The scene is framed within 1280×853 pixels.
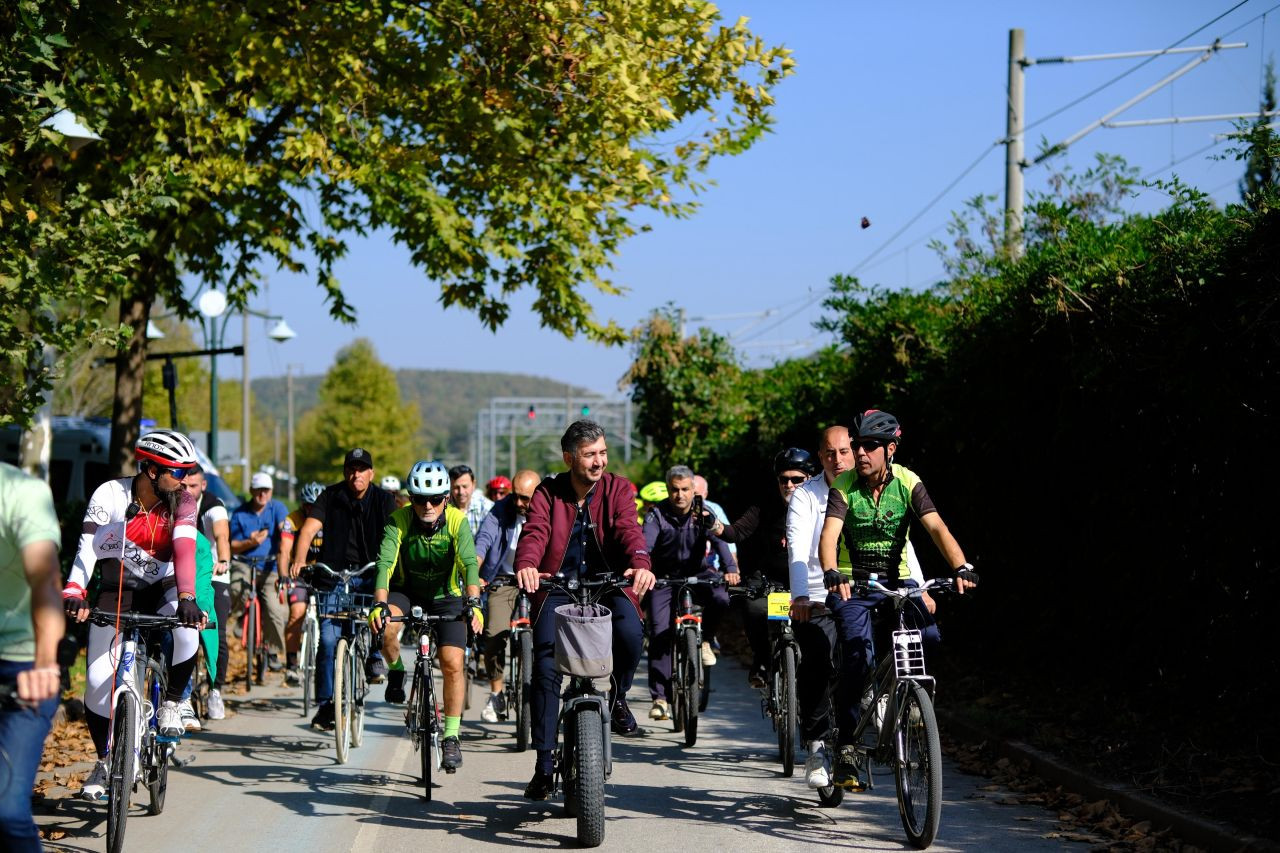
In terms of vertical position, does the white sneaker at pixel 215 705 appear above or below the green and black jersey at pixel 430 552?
below

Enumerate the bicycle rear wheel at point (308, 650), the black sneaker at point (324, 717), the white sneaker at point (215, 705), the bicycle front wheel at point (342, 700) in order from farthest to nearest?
1. the bicycle rear wheel at point (308, 650)
2. the white sneaker at point (215, 705)
3. the black sneaker at point (324, 717)
4. the bicycle front wheel at point (342, 700)

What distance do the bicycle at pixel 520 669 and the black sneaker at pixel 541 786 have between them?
1961 mm

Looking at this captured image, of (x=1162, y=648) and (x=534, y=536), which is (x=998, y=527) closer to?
(x=1162, y=648)

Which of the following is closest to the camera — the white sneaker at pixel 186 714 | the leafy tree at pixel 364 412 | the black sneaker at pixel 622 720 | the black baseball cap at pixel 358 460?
the white sneaker at pixel 186 714

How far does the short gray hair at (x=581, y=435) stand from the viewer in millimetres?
7832

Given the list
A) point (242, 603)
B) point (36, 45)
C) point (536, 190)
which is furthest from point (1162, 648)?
point (242, 603)

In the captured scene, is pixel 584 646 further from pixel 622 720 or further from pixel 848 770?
pixel 848 770

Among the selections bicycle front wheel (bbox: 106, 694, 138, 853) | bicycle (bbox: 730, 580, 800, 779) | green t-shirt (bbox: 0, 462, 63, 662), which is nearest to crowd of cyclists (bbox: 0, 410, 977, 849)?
green t-shirt (bbox: 0, 462, 63, 662)

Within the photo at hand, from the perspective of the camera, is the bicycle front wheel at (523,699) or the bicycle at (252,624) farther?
the bicycle at (252,624)

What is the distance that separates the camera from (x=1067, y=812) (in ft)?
25.8

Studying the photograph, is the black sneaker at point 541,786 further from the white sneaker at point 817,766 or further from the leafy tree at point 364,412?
the leafy tree at point 364,412

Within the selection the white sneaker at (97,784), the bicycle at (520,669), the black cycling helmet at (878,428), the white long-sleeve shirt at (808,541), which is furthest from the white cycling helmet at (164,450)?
the black cycling helmet at (878,428)

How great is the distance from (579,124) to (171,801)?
7.99 m

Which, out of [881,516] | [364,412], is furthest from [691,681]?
[364,412]
